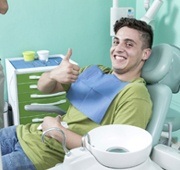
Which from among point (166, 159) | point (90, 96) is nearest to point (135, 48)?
point (90, 96)

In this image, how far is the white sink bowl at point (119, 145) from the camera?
877mm

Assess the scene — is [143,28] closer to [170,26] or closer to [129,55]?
[129,55]

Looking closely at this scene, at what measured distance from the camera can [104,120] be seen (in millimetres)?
1483

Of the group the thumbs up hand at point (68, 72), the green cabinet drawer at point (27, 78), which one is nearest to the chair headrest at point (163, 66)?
the thumbs up hand at point (68, 72)

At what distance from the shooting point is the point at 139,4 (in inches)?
115

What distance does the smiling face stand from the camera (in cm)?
163

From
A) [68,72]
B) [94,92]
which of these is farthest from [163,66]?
[68,72]

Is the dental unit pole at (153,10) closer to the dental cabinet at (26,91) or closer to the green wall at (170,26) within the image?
the green wall at (170,26)

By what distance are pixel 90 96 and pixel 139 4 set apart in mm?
1608

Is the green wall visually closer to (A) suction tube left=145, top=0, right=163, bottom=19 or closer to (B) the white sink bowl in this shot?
(A) suction tube left=145, top=0, right=163, bottom=19

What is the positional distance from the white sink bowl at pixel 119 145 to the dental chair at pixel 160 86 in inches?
13.9

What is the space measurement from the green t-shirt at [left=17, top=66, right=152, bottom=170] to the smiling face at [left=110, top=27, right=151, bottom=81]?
10 centimetres

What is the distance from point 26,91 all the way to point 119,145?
1.53 metres

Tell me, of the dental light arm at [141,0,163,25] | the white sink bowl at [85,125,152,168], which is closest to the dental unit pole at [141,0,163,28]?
the dental light arm at [141,0,163,25]
